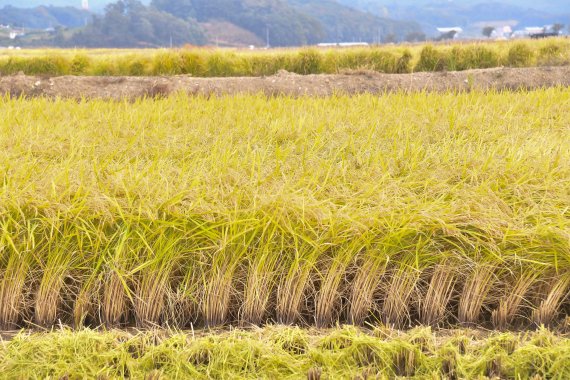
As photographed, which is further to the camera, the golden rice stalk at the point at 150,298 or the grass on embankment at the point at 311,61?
the grass on embankment at the point at 311,61

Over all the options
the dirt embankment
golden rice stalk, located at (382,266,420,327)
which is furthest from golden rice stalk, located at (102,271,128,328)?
the dirt embankment

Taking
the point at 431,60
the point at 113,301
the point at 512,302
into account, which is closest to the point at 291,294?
the point at 113,301

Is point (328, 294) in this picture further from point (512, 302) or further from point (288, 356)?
point (512, 302)

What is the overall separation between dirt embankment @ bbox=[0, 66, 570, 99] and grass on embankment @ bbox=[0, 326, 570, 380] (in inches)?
227

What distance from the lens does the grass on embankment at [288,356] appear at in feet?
5.44

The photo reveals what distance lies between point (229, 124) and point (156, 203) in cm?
174

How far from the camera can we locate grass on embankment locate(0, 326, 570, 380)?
1.66 metres

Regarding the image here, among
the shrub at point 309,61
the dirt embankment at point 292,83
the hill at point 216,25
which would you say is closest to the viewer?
the dirt embankment at point 292,83

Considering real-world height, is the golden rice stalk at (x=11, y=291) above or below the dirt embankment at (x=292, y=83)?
below

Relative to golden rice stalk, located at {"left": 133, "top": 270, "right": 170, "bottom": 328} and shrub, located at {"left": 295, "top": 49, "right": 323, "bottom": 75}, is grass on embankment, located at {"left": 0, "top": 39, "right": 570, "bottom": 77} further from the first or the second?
golden rice stalk, located at {"left": 133, "top": 270, "right": 170, "bottom": 328}

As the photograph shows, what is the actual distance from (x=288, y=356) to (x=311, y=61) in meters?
8.65

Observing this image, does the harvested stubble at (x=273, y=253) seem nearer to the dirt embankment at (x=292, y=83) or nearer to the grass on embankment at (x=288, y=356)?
the grass on embankment at (x=288, y=356)

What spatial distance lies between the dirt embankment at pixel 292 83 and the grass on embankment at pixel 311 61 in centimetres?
178

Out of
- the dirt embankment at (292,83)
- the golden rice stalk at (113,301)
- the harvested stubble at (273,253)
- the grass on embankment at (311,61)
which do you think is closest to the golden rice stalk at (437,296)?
the harvested stubble at (273,253)
